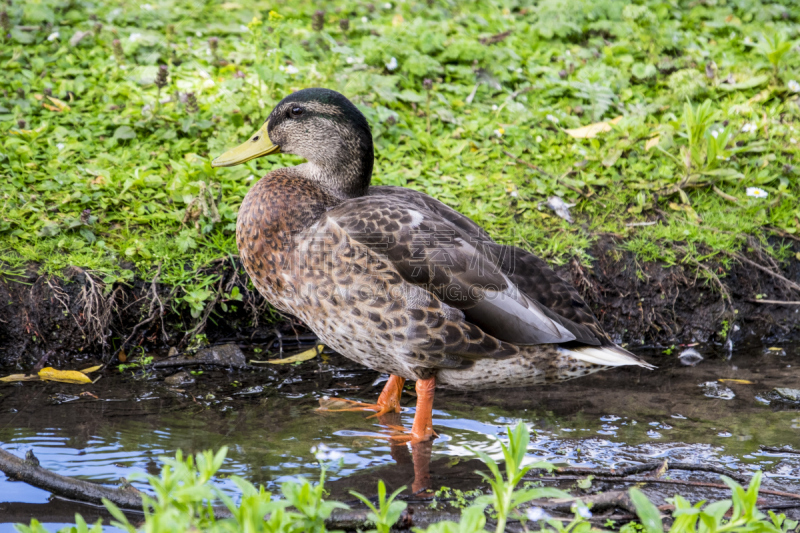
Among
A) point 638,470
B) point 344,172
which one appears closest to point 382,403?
point 344,172

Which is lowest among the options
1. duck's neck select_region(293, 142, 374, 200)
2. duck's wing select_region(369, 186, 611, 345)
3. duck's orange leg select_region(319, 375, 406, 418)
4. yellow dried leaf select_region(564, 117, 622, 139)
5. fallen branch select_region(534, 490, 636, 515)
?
duck's orange leg select_region(319, 375, 406, 418)

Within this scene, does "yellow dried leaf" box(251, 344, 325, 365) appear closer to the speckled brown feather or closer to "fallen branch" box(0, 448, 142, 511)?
the speckled brown feather

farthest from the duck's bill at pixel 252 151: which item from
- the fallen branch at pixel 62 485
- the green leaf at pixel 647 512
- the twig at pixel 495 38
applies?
the twig at pixel 495 38

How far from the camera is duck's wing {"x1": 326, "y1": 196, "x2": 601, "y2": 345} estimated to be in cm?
307

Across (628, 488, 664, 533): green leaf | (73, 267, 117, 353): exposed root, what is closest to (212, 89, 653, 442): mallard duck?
(73, 267, 117, 353): exposed root

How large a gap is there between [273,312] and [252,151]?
94 cm

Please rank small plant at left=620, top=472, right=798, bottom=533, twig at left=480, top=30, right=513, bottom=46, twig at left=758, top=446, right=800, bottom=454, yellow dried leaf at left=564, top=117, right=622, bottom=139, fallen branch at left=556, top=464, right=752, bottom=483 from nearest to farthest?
small plant at left=620, top=472, right=798, bottom=533 < fallen branch at left=556, top=464, right=752, bottom=483 < twig at left=758, top=446, right=800, bottom=454 < yellow dried leaf at left=564, top=117, right=622, bottom=139 < twig at left=480, top=30, right=513, bottom=46

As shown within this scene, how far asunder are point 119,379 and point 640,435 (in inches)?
97.1

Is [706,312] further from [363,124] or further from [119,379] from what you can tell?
[119,379]

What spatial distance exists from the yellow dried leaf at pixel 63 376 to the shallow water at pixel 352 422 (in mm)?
48

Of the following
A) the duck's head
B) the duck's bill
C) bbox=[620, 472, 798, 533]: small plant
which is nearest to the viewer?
bbox=[620, 472, 798, 533]: small plant

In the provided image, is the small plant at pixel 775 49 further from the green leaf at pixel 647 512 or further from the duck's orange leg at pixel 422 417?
the green leaf at pixel 647 512

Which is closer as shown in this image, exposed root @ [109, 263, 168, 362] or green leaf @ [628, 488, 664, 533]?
green leaf @ [628, 488, 664, 533]

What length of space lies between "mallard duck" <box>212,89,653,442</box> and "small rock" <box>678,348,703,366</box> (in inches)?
44.8
